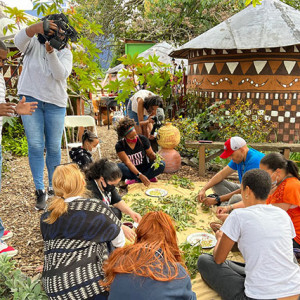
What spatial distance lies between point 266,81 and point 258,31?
3.79 ft

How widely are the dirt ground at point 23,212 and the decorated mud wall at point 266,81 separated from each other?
2.53 m

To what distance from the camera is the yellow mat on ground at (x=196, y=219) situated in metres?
2.43

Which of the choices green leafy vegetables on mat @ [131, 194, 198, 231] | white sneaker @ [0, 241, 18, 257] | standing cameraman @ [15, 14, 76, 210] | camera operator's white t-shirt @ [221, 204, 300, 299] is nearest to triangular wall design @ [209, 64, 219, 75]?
green leafy vegetables on mat @ [131, 194, 198, 231]

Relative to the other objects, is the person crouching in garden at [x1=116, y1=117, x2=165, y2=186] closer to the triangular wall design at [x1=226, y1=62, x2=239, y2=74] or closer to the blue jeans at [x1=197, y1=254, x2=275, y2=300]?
the blue jeans at [x1=197, y1=254, x2=275, y2=300]

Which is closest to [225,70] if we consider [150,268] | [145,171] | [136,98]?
[136,98]

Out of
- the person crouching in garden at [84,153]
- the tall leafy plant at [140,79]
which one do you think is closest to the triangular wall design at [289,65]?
the tall leafy plant at [140,79]

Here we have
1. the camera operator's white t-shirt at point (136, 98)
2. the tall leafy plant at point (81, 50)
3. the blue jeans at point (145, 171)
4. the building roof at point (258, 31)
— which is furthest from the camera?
the building roof at point (258, 31)

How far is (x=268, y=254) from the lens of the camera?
6.12ft

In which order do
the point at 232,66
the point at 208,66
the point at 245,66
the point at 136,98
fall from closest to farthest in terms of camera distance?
the point at 136,98
the point at 245,66
the point at 232,66
the point at 208,66

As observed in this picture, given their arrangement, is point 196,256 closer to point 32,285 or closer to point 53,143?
point 32,285

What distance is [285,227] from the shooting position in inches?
75.2

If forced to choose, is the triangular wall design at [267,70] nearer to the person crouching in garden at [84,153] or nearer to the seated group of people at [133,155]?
the seated group of people at [133,155]

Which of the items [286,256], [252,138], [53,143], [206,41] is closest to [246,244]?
[286,256]

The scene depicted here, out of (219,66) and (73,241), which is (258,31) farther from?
(73,241)
